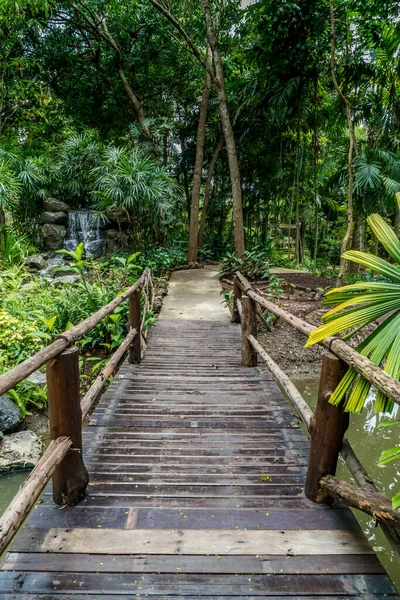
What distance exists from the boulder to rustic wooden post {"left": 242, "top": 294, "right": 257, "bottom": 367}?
697cm

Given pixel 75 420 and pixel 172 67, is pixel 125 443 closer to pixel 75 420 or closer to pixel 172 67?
pixel 75 420

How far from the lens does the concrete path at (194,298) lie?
6.08 m

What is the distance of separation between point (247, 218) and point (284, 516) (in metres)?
13.3

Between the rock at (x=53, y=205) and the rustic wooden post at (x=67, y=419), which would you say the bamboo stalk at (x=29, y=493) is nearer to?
the rustic wooden post at (x=67, y=419)

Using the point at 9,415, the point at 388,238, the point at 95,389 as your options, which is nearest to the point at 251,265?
the point at 9,415

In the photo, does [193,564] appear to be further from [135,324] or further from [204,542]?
[135,324]

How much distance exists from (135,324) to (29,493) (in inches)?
96.5

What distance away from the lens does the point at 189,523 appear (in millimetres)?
1574

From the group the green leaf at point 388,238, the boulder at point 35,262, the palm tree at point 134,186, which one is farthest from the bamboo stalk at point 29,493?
the boulder at point 35,262

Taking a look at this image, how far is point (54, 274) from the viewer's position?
8.66 meters

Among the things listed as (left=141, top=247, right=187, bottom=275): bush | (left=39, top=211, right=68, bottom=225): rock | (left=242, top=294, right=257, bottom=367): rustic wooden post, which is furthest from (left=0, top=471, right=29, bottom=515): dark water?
(left=39, top=211, right=68, bottom=225): rock

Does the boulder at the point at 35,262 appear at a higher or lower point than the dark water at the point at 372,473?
higher

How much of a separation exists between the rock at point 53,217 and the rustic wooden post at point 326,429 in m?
10.4

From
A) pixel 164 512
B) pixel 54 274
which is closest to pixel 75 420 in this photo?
pixel 164 512
